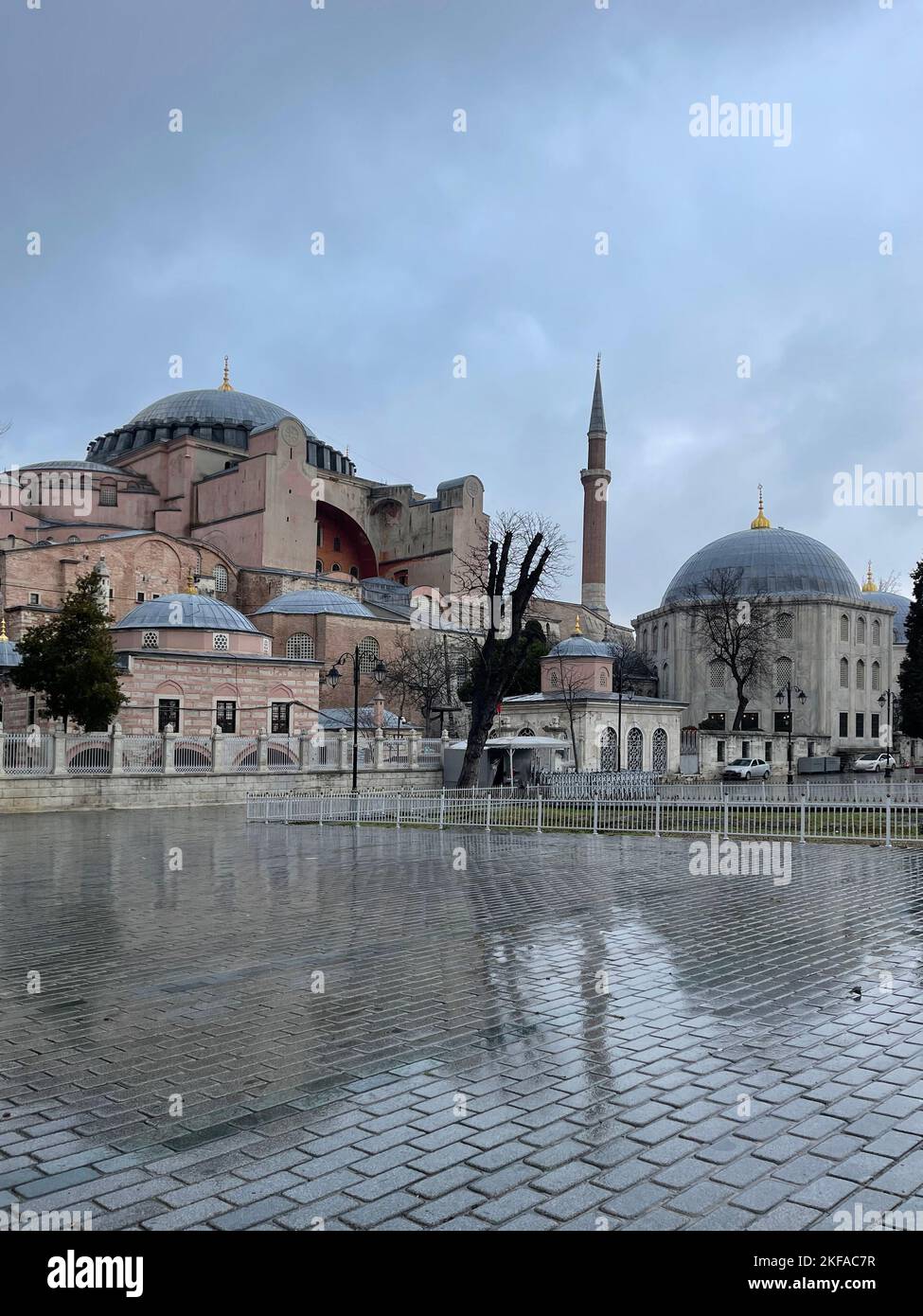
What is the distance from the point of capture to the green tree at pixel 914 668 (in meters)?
40.3

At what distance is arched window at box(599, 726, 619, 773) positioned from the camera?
35.7m

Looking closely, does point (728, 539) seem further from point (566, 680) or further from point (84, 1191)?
point (84, 1191)

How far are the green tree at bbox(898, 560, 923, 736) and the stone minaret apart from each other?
842 inches

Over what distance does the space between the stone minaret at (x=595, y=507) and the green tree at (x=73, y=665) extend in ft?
124

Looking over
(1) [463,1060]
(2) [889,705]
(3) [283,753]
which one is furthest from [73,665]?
(2) [889,705]

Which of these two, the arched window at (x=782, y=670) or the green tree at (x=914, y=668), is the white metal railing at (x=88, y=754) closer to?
the green tree at (x=914, y=668)

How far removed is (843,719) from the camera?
5297cm

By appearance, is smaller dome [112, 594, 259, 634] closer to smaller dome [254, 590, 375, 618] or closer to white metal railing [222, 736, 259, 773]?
white metal railing [222, 736, 259, 773]

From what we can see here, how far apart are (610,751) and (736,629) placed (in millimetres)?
14721

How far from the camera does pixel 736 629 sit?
156ft

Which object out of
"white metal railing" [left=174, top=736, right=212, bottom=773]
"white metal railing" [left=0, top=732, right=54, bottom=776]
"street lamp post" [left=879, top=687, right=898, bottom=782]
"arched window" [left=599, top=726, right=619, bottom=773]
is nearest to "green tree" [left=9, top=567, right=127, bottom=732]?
"white metal railing" [left=174, top=736, right=212, bottom=773]

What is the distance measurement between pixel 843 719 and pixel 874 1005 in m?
50.7

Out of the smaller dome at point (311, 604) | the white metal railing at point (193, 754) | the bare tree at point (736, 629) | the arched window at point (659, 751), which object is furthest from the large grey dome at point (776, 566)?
the white metal railing at point (193, 754)

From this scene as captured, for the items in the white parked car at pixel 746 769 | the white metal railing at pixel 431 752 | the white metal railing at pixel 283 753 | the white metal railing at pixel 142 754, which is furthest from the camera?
the white parked car at pixel 746 769
